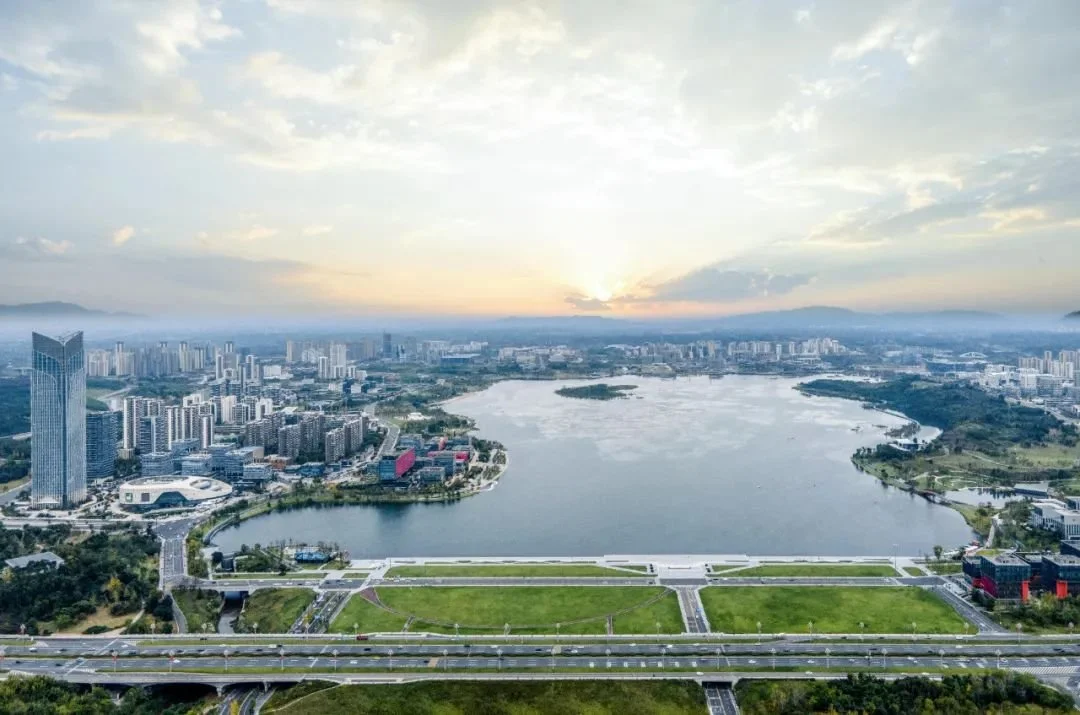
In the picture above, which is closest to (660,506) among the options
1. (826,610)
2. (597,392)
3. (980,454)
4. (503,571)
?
(503,571)

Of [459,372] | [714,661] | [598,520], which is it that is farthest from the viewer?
[459,372]

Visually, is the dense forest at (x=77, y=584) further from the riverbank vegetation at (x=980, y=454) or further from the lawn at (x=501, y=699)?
the riverbank vegetation at (x=980, y=454)

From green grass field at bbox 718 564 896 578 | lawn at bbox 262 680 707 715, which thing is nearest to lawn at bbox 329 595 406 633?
lawn at bbox 262 680 707 715

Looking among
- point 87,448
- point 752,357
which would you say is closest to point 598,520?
point 87,448

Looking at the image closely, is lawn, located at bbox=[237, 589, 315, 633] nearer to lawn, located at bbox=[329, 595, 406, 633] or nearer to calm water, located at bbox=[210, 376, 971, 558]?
lawn, located at bbox=[329, 595, 406, 633]

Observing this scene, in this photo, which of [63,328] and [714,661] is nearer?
[714,661]

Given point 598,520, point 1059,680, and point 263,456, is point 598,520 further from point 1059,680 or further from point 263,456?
point 263,456
